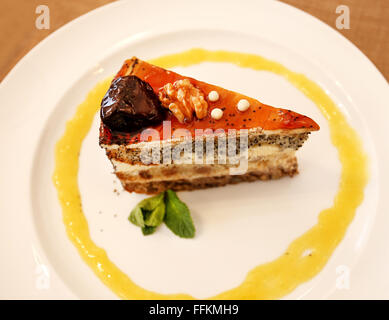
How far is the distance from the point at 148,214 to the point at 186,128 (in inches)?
25.2

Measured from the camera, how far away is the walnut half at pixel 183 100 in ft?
8.00

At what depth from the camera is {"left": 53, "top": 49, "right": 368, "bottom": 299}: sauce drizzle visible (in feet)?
8.12

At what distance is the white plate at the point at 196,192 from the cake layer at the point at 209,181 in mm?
60

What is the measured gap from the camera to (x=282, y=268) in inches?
98.5

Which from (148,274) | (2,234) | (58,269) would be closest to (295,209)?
(148,274)

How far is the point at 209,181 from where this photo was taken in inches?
113

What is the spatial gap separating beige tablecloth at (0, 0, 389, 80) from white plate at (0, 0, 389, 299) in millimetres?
236

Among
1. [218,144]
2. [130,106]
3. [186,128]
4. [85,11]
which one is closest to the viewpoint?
[130,106]

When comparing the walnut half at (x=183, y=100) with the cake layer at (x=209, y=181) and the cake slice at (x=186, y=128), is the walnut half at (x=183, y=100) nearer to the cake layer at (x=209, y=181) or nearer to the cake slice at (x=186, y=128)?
the cake slice at (x=186, y=128)

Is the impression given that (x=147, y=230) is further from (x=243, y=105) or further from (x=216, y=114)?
(x=243, y=105)

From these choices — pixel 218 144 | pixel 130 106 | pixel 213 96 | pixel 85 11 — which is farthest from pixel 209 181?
pixel 85 11

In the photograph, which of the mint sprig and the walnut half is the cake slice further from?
the mint sprig

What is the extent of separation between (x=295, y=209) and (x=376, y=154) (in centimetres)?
68

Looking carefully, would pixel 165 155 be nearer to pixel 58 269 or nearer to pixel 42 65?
pixel 58 269
